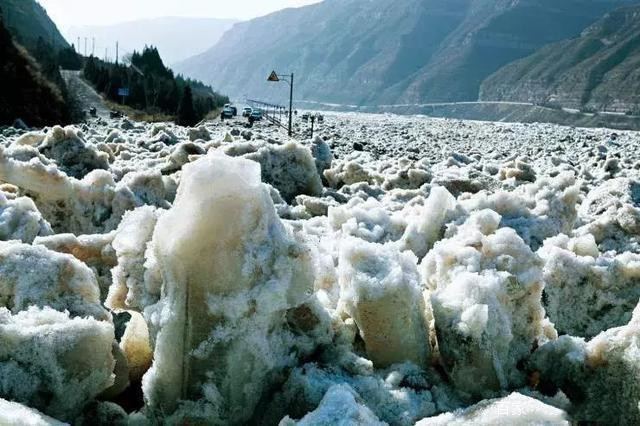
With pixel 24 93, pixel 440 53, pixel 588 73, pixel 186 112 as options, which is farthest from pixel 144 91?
pixel 440 53

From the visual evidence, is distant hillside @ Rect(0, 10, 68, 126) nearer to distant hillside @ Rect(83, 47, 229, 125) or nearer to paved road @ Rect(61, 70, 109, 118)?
paved road @ Rect(61, 70, 109, 118)

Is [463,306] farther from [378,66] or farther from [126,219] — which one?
[378,66]

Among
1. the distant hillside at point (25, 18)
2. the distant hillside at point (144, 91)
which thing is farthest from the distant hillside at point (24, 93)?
the distant hillside at point (25, 18)

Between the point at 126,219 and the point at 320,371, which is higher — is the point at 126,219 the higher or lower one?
the higher one

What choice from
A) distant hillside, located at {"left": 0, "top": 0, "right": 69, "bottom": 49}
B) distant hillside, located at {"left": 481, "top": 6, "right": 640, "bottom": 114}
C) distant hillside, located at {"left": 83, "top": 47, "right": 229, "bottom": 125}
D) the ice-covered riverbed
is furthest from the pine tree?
distant hillside, located at {"left": 481, "top": 6, "right": 640, "bottom": 114}

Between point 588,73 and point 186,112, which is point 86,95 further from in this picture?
point 588,73

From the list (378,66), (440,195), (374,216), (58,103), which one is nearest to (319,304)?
(440,195)
